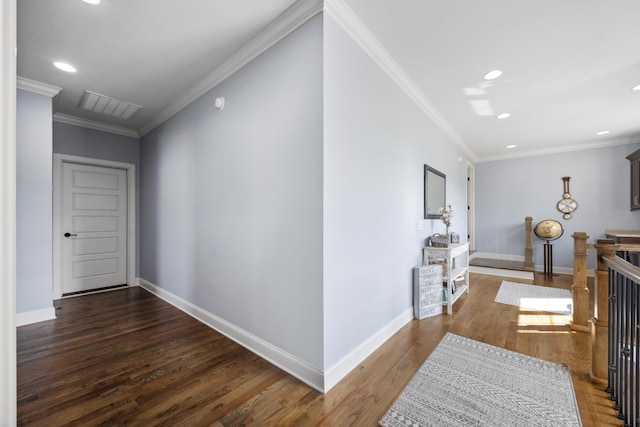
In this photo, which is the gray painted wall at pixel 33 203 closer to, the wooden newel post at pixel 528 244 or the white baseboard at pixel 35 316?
the white baseboard at pixel 35 316

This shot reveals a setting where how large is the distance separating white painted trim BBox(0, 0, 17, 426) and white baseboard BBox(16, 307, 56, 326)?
3153 mm

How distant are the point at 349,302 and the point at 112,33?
284 centimetres

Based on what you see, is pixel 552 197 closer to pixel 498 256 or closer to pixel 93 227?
pixel 498 256

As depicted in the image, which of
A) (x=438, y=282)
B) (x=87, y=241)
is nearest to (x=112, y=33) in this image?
(x=87, y=241)

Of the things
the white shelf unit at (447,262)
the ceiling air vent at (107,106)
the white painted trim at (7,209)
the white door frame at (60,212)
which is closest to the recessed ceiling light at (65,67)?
the ceiling air vent at (107,106)

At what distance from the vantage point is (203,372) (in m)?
1.98

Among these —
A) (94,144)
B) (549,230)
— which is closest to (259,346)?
(94,144)

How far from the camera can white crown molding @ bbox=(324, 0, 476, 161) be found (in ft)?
6.12

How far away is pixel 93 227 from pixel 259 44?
391 centimetres

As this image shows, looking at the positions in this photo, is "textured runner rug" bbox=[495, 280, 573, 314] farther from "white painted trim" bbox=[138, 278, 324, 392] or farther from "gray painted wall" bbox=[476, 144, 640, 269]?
"white painted trim" bbox=[138, 278, 324, 392]

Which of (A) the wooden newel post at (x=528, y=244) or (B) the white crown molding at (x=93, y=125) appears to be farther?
(A) the wooden newel post at (x=528, y=244)

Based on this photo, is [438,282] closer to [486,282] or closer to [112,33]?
[486,282]

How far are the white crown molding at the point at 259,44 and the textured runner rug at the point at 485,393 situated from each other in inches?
102

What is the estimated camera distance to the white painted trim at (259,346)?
1823 mm
